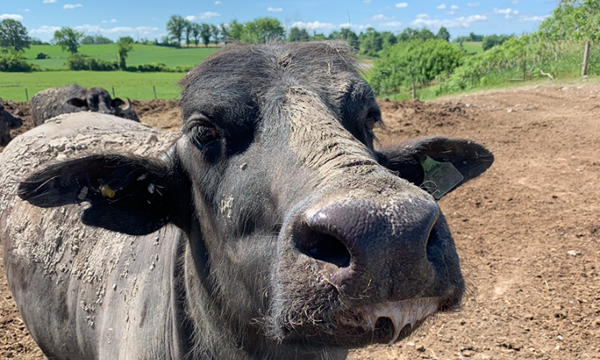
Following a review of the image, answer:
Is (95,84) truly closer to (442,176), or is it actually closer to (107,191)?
(107,191)

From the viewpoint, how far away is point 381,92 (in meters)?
52.4

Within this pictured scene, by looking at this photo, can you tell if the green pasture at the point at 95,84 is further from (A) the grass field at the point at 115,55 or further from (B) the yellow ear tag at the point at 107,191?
(B) the yellow ear tag at the point at 107,191

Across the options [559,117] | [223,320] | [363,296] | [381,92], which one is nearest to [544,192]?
[559,117]

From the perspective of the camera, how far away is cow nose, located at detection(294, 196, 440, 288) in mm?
1628

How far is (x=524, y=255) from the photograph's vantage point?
7645 millimetres

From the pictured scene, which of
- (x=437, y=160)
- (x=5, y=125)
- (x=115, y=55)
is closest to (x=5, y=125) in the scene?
(x=5, y=125)

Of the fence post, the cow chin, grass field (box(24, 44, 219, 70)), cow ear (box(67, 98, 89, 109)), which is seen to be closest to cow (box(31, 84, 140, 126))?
cow ear (box(67, 98, 89, 109))

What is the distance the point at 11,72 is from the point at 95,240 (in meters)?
85.7

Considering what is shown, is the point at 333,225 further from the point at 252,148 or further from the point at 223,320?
the point at 223,320

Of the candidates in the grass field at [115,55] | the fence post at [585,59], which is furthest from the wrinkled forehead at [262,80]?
the grass field at [115,55]

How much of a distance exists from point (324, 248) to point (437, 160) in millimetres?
2197

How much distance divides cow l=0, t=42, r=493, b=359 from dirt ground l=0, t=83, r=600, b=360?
0.80 meters

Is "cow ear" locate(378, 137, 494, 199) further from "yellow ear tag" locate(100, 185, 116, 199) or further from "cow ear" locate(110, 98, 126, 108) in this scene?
"cow ear" locate(110, 98, 126, 108)

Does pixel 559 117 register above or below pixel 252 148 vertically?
below
